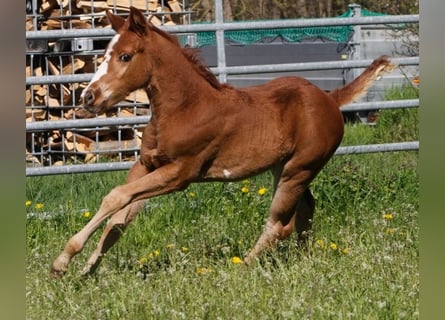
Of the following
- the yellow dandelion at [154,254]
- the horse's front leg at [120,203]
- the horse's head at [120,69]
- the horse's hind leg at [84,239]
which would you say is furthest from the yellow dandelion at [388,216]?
the horse's head at [120,69]

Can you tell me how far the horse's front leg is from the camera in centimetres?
505

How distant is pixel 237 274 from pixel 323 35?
10.1 meters

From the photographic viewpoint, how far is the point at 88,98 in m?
5.10

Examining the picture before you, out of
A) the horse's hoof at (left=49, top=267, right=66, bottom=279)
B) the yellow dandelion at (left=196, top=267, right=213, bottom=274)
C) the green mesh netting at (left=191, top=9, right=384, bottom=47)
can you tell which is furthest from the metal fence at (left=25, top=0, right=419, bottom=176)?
the green mesh netting at (left=191, top=9, right=384, bottom=47)

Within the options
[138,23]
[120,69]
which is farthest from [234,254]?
[138,23]

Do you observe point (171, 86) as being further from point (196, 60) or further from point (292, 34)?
point (292, 34)

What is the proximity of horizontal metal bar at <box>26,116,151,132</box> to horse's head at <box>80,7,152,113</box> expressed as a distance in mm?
1945

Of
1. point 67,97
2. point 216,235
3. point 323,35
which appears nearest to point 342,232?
point 216,235

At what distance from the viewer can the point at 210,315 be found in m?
4.43

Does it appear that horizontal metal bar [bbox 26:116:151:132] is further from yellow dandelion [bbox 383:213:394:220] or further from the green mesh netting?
the green mesh netting

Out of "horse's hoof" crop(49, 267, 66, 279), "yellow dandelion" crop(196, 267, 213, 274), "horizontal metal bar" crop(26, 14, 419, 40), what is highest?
"horizontal metal bar" crop(26, 14, 419, 40)

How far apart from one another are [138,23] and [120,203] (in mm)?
1056

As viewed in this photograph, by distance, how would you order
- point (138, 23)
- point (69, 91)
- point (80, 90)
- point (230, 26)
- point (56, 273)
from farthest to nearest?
point (69, 91)
point (80, 90)
point (230, 26)
point (138, 23)
point (56, 273)
